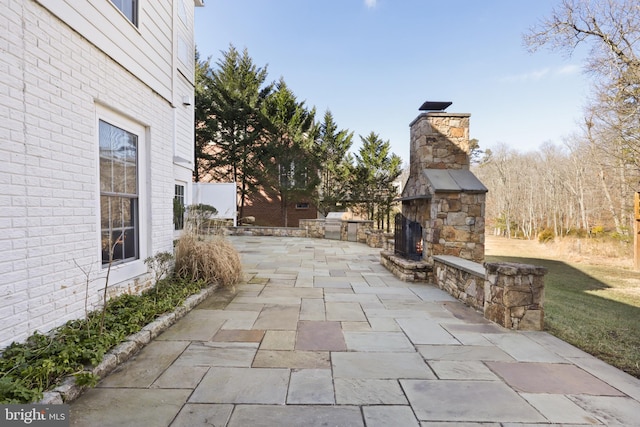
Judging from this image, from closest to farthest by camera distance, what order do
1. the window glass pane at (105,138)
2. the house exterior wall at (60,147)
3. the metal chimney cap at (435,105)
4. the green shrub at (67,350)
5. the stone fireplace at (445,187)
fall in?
the green shrub at (67,350), the house exterior wall at (60,147), the window glass pane at (105,138), the stone fireplace at (445,187), the metal chimney cap at (435,105)

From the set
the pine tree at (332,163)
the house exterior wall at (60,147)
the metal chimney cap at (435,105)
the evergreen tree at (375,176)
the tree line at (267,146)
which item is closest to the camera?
the house exterior wall at (60,147)

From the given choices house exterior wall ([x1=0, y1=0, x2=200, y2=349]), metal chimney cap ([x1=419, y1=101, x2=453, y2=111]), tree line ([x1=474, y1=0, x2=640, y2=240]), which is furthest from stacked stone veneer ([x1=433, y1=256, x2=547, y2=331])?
tree line ([x1=474, y1=0, x2=640, y2=240])

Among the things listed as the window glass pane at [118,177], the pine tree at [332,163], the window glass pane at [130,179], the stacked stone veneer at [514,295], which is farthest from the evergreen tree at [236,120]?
the stacked stone veneer at [514,295]

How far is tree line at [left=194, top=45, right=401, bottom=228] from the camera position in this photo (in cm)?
1602

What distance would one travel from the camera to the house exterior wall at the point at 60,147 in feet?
6.56

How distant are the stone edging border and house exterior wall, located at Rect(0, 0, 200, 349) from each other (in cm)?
59

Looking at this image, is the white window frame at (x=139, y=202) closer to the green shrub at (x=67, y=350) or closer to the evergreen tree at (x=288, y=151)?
the green shrub at (x=67, y=350)

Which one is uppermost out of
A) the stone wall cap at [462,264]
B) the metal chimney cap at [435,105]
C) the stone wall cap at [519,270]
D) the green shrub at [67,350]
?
the metal chimney cap at [435,105]

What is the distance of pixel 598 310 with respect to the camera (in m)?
4.38

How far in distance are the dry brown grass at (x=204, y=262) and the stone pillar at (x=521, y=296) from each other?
11.8 feet

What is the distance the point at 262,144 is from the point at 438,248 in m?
13.3

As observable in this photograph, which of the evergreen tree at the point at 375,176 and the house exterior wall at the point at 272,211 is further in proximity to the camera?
the house exterior wall at the point at 272,211

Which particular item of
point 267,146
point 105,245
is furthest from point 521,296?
point 267,146

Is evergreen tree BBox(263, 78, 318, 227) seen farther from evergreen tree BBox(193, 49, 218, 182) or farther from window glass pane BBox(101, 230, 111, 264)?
window glass pane BBox(101, 230, 111, 264)
